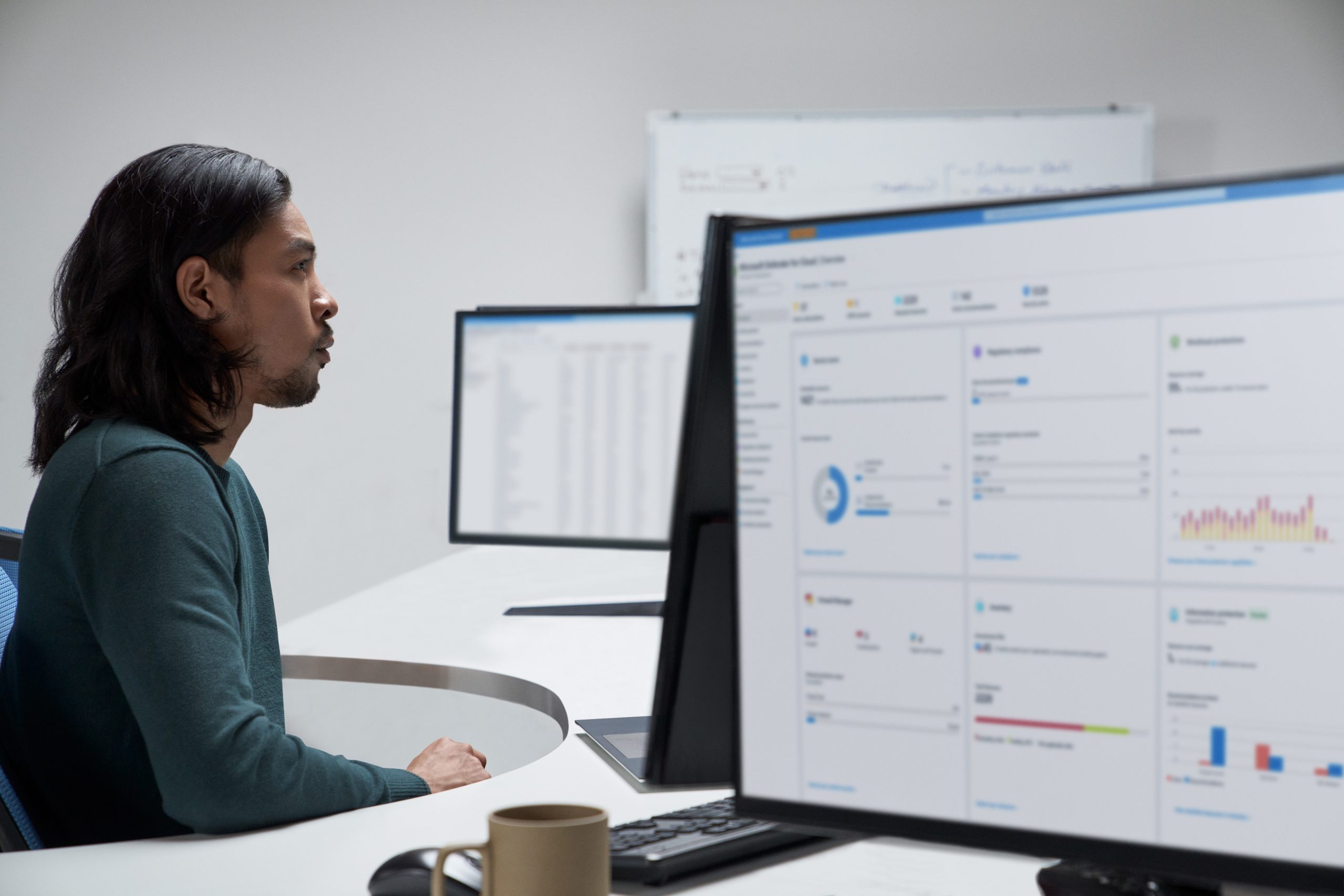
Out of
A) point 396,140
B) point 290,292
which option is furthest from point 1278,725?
point 396,140

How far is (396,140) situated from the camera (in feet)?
9.86

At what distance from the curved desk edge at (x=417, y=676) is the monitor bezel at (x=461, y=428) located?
0.85 ft

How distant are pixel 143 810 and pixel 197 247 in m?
0.52

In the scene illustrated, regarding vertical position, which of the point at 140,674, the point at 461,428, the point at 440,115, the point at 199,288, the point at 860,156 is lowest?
the point at 140,674

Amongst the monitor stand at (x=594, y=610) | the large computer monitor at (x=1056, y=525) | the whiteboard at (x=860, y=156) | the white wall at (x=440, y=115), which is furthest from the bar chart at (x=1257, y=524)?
the white wall at (x=440, y=115)

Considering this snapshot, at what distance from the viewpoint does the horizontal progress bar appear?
482mm

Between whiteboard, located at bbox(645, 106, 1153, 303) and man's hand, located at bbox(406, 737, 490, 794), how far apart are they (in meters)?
2.02

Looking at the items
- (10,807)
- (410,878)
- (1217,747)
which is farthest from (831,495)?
(10,807)

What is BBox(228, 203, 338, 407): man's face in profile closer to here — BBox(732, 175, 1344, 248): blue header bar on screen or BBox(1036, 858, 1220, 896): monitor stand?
BBox(732, 175, 1344, 248): blue header bar on screen

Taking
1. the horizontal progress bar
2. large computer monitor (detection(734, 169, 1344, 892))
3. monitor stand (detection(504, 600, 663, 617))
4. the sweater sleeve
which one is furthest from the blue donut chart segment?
monitor stand (detection(504, 600, 663, 617))

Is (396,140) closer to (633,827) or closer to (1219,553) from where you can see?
(633,827)

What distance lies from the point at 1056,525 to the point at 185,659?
0.63 meters

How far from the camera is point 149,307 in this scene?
1.01 m

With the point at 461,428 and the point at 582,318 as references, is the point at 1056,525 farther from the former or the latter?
the point at 461,428
